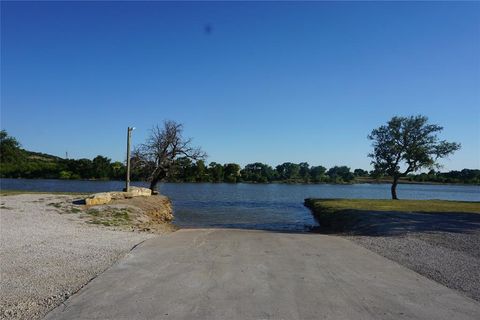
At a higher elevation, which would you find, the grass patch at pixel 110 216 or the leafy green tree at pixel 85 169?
the leafy green tree at pixel 85 169

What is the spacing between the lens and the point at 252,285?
27.0 ft

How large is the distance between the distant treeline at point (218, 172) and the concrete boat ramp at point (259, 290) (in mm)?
65082

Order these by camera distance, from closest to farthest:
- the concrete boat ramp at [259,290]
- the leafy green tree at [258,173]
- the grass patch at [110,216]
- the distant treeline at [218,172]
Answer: the concrete boat ramp at [259,290], the grass patch at [110,216], the distant treeline at [218,172], the leafy green tree at [258,173]

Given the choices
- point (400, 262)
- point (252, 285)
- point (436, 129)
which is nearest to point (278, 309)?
point (252, 285)

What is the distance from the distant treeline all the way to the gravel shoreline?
2427 inches

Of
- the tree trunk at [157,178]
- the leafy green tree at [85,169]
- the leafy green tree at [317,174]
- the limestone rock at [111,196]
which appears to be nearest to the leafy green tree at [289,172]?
the leafy green tree at [317,174]

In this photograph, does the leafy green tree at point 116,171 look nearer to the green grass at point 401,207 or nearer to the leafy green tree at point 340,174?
the leafy green tree at point 340,174

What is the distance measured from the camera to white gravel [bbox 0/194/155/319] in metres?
7.16

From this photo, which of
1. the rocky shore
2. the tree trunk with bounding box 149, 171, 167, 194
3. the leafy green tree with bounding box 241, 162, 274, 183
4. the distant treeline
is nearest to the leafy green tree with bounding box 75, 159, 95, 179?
the distant treeline

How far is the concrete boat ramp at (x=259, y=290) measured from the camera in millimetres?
6625

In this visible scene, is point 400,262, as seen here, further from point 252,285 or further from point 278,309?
point 278,309

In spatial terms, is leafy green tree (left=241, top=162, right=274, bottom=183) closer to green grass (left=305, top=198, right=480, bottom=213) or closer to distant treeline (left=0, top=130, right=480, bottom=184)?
distant treeline (left=0, top=130, right=480, bottom=184)

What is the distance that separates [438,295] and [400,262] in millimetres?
3445

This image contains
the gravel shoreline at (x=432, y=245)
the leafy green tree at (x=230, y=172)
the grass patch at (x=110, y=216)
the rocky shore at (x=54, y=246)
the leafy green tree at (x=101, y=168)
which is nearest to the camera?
the rocky shore at (x=54, y=246)
